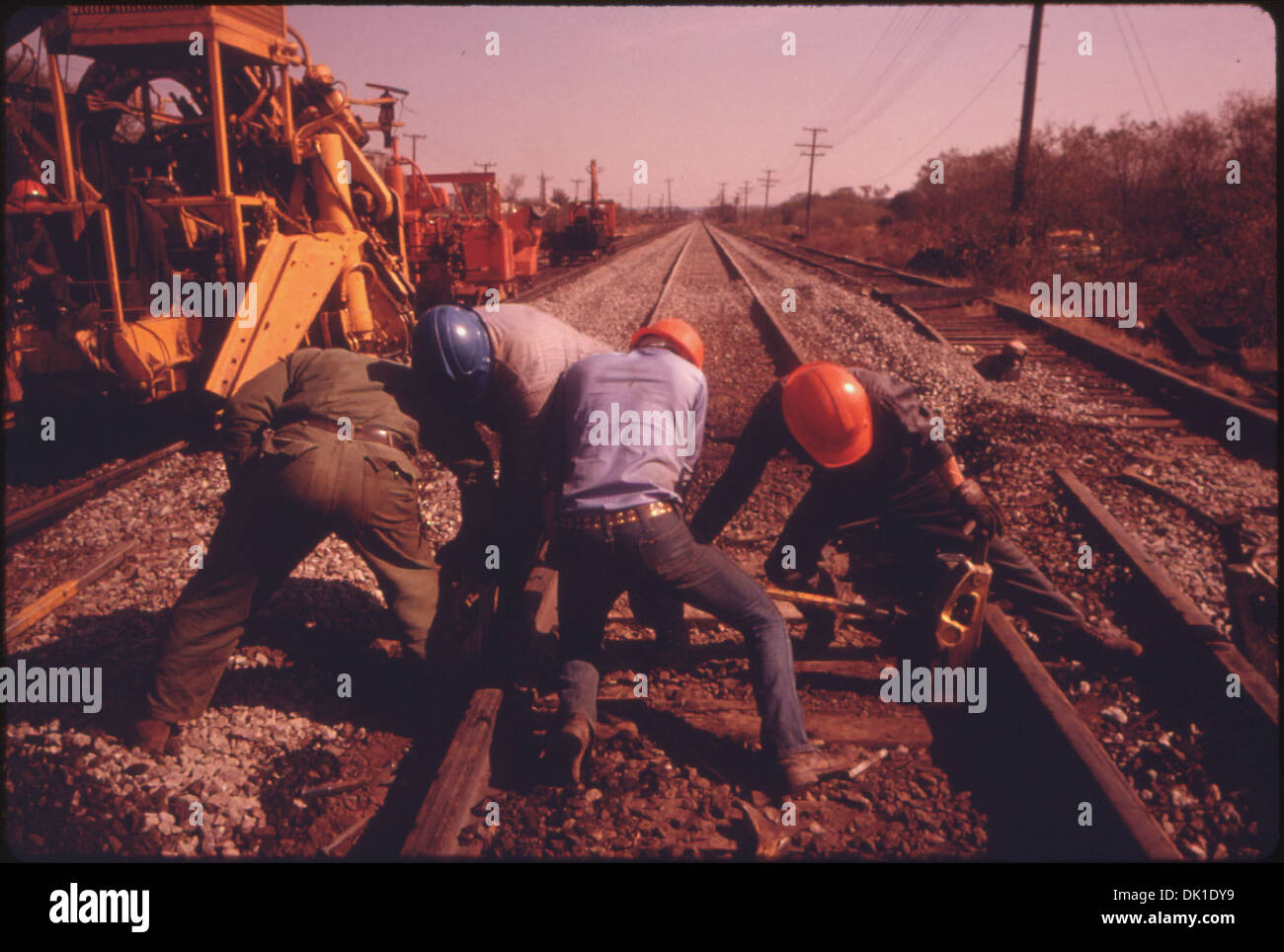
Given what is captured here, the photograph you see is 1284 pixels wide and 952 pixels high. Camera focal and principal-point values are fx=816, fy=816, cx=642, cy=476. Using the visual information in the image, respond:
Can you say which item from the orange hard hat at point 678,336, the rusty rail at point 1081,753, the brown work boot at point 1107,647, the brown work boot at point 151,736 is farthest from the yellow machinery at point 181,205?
the brown work boot at point 1107,647

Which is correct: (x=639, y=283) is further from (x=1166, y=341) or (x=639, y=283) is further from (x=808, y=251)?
(x=808, y=251)

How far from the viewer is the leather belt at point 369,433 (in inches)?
123

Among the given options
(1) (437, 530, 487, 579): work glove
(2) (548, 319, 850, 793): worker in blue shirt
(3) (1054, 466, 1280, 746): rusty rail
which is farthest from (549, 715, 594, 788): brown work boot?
(3) (1054, 466, 1280, 746): rusty rail

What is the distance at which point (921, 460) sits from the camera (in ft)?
11.4

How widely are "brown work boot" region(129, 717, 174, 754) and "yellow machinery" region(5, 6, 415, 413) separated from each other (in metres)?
3.00

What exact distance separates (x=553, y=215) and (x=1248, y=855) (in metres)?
39.3

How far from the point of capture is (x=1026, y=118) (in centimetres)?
1859

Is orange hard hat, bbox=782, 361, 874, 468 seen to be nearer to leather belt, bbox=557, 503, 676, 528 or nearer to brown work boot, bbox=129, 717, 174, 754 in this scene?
leather belt, bbox=557, 503, 676, 528

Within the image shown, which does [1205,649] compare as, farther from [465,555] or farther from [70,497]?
[70,497]

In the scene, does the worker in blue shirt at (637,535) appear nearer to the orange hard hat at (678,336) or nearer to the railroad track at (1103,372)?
the orange hard hat at (678,336)

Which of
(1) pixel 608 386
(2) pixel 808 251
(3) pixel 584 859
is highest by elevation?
(2) pixel 808 251

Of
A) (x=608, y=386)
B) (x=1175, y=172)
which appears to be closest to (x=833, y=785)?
(x=608, y=386)

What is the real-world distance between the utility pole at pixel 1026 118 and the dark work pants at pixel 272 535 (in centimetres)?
→ 1903

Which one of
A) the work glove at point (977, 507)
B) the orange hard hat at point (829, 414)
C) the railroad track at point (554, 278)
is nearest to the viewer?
the orange hard hat at point (829, 414)
